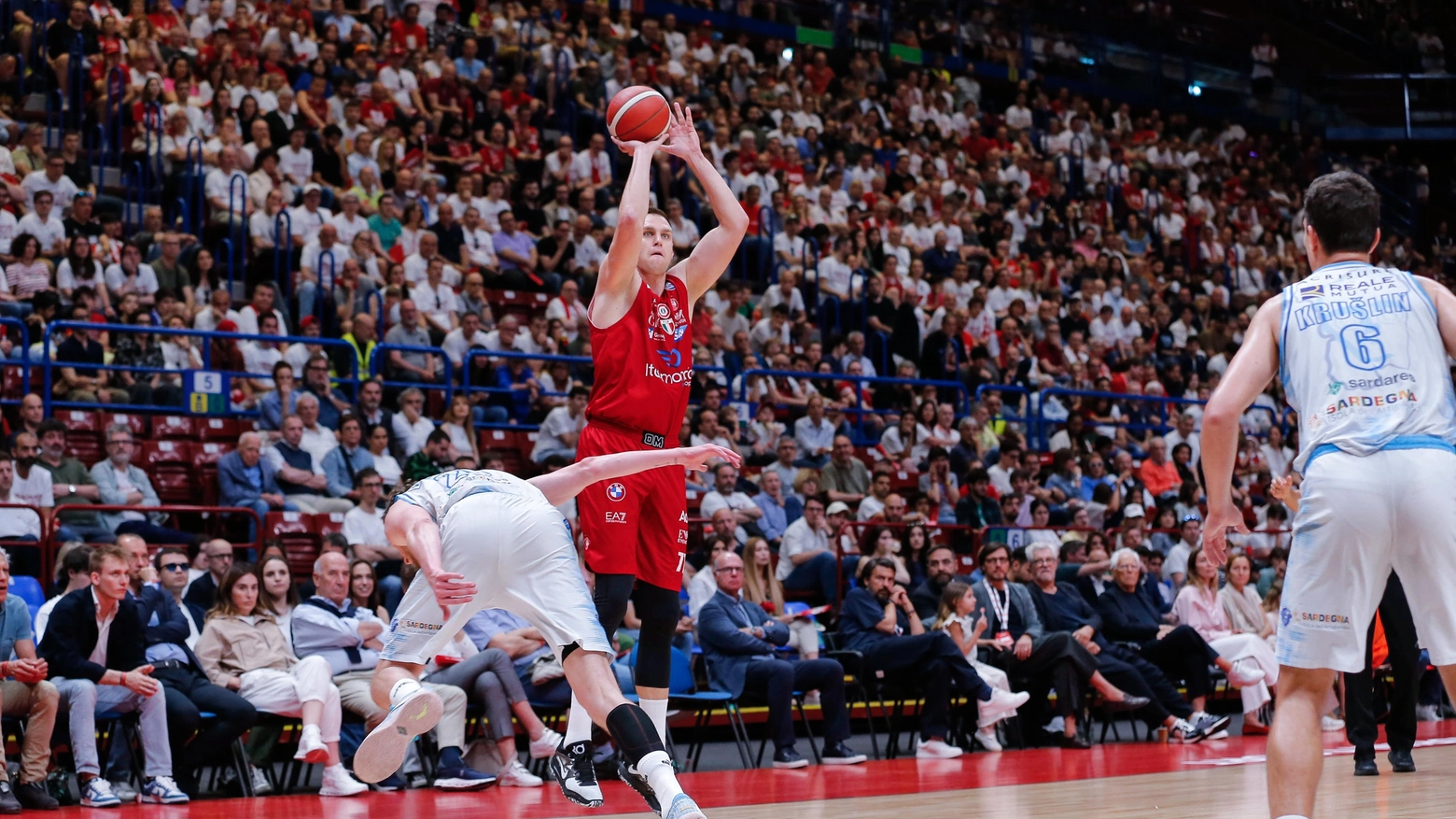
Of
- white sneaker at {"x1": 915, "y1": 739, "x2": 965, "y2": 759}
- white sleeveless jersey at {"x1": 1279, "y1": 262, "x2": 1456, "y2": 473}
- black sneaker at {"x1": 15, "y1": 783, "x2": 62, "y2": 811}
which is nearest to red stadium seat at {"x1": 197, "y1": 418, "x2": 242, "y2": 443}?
black sneaker at {"x1": 15, "y1": 783, "x2": 62, "y2": 811}

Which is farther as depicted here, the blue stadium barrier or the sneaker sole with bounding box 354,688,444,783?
the blue stadium barrier

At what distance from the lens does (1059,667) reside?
1162cm

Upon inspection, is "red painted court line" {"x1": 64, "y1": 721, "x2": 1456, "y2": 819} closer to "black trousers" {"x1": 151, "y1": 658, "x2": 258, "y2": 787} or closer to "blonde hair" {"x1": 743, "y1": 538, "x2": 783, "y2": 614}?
"black trousers" {"x1": 151, "y1": 658, "x2": 258, "y2": 787}

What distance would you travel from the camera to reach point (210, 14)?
16094 mm

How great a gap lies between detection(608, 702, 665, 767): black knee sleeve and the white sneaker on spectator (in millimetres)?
4029

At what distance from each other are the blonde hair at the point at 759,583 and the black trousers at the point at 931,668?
857mm

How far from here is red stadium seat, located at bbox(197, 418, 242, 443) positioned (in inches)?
481

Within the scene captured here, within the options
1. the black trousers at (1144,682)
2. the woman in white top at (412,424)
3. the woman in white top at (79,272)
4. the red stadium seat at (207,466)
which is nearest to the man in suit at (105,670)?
the red stadium seat at (207,466)

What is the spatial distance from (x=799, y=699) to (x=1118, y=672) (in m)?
2.84

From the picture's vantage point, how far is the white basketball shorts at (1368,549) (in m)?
4.11

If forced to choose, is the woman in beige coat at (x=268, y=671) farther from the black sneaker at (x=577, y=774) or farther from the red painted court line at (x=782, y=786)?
the black sneaker at (x=577, y=774)

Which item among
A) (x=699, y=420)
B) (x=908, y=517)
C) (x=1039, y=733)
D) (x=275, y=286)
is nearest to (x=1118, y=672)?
(x=1039, y=733)

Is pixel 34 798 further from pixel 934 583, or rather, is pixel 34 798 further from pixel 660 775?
pixel 934 583

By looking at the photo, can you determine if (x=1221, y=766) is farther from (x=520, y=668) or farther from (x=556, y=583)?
(x=556, y=583)
